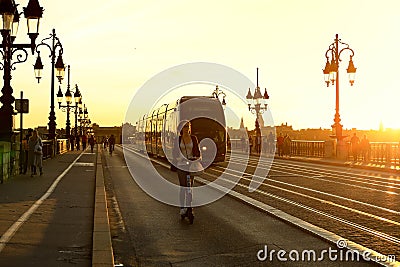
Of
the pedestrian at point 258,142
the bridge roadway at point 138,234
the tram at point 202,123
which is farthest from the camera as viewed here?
the pedestrian at point 258,142

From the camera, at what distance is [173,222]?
1241 centimetres

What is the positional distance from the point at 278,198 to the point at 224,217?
3947 mm

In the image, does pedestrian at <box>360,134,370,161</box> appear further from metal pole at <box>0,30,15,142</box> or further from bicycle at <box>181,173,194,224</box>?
bicycle at <box>181,173,194,224</box>

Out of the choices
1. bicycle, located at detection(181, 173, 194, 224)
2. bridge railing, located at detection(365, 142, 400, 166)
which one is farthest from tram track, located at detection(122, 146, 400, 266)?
bridge railing, located at detection(365, 142, 400, 166)

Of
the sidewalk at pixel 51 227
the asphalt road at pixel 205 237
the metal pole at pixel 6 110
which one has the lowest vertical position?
the asphalt road at pixel 205 237

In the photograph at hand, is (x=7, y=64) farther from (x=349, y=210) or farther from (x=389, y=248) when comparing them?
(x=389, y=248)

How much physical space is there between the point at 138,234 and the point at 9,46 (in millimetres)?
11330

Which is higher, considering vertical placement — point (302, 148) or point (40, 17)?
point (40, 17)

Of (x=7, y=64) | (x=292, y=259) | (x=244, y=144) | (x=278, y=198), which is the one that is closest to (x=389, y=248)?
(x=292, y=259)

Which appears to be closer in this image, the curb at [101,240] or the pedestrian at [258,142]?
the curb at [101,240]

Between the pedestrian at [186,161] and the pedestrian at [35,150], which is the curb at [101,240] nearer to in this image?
the pedestrian at [186,161]

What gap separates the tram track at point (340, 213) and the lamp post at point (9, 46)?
7.49 m

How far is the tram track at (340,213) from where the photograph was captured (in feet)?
33.9

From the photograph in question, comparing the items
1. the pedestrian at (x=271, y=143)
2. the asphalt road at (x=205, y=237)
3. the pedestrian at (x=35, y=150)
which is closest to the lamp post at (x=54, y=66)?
the pedestrian at (x=35, y=150)
